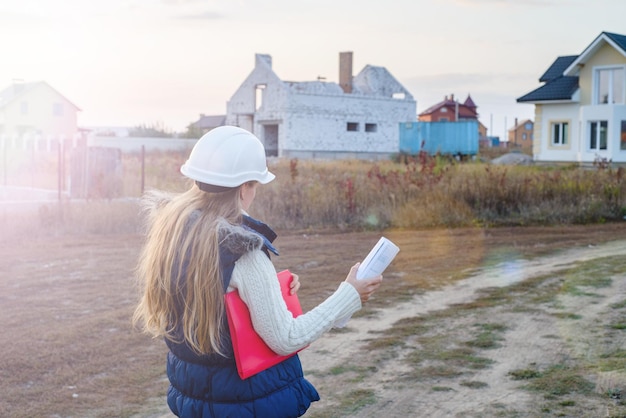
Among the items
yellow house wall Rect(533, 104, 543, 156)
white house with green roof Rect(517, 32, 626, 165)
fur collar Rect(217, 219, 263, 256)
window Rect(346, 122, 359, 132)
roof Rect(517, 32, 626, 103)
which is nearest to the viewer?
fur collar Rect(217, 219, 263, 256)

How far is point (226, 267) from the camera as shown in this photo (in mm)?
2428

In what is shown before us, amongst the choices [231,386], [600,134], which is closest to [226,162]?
[231,386]

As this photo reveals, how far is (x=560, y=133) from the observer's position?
3828 centimetres

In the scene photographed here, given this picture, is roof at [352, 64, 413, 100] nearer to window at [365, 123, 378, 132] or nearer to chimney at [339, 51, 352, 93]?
chimney at [339, 51, 352, 93]

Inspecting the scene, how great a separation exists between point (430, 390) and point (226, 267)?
3.31 meters

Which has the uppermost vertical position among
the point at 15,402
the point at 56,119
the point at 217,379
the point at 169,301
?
the point at 56,119

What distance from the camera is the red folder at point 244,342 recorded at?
2436 mm

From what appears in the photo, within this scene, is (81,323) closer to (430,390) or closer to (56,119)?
(430,390)

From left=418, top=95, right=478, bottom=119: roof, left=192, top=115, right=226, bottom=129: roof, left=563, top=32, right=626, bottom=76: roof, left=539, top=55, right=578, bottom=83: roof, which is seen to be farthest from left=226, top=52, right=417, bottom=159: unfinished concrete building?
left=192, top=115, right=226, bottom=129: roof

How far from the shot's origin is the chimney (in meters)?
54.3

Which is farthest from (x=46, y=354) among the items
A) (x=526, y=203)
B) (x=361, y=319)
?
(x=526, y=203)

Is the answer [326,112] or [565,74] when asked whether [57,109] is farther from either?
[565,74]

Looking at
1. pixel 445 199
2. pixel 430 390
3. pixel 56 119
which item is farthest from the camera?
pixel 56 119

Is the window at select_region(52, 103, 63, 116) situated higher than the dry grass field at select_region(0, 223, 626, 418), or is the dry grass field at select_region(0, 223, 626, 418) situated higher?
the window at select_region(52, 103, 63, 116)
